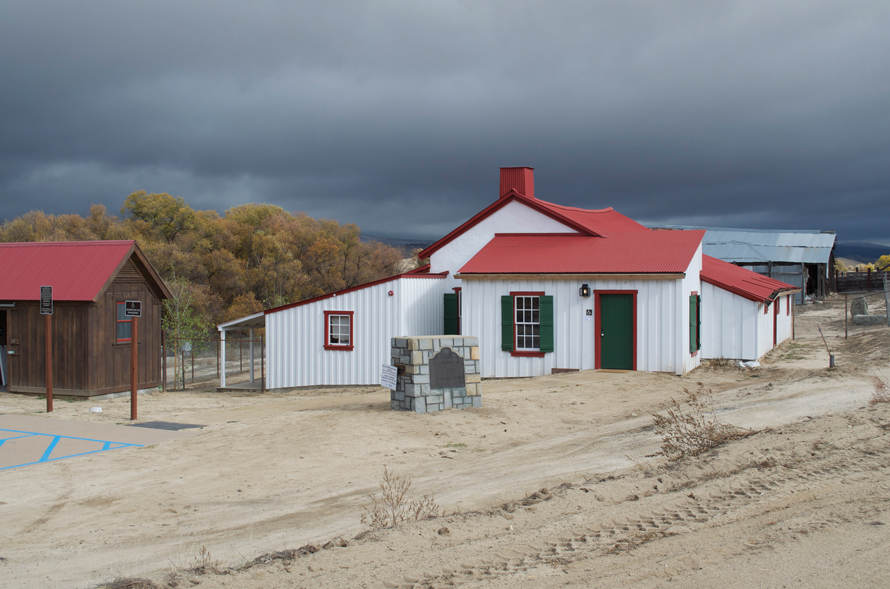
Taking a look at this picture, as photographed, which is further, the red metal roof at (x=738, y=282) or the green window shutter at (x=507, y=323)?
the red metal roof at (x=738, y=282)

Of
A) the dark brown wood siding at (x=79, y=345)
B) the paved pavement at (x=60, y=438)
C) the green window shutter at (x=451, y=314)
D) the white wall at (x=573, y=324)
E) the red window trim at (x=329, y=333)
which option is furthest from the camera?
the green window shutter at (x=451, y=314)

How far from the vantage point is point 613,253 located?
19078 mm

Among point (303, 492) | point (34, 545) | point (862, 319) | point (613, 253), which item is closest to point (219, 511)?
point (303, 492)

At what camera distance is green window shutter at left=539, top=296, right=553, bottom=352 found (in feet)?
60.7

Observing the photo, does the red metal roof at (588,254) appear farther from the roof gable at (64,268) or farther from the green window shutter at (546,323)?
the roof gable at (64,268)

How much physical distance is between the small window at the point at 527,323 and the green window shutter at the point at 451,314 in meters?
2.52

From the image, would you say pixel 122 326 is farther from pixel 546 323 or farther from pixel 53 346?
pixel 546 323

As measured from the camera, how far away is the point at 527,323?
62.2 feet

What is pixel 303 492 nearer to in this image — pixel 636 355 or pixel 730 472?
pixel 730 472

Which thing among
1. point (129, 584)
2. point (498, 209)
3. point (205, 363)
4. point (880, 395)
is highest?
point (498, 209)

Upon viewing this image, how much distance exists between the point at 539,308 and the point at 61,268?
12.7 m

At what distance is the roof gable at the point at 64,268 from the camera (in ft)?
56.7

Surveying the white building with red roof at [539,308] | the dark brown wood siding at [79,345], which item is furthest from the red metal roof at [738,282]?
the dark brown wood siding at [79,345]

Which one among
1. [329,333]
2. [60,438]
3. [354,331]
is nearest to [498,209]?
[354,331]
